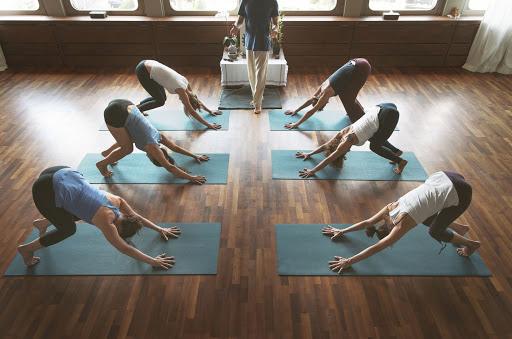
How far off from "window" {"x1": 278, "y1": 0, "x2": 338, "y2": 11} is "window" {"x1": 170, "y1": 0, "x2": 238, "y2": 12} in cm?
84

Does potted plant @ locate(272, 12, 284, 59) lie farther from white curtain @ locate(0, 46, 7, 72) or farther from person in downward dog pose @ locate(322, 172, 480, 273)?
white curtain @ locate(0, 46, 7, 72)

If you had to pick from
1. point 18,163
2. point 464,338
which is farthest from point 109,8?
point 464,338

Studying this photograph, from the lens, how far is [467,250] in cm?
292

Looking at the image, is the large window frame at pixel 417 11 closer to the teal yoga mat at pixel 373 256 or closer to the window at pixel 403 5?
the window at pixel 403 5

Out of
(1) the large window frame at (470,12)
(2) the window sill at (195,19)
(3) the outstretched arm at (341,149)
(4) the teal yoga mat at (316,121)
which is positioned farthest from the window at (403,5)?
(3) the outstretched arm at (341,149)

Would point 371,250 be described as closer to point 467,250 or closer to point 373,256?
point 373,256

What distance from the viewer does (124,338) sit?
2389 mm

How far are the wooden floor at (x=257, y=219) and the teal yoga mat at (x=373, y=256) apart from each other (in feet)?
0.24

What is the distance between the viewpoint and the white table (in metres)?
5.35

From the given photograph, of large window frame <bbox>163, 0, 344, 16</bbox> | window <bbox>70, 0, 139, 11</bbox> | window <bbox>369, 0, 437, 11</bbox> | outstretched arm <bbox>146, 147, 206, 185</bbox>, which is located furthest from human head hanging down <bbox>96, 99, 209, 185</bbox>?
window <bbox>369, 0, 437, 11</bbox>

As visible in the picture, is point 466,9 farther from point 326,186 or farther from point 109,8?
point 109,8

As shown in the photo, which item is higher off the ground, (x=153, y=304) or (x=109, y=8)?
(x=109, y=8)

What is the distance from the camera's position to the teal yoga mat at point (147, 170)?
3.75 m

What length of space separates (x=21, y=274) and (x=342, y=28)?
5.50 metres
